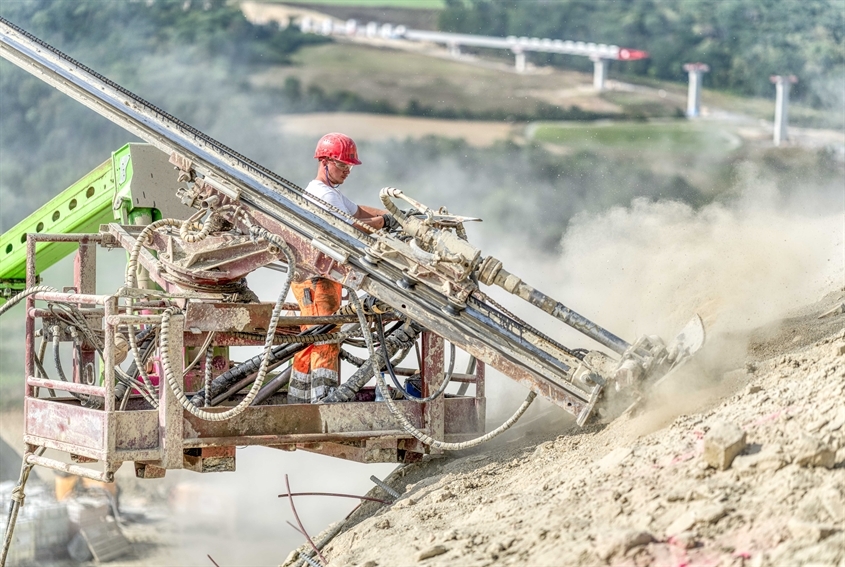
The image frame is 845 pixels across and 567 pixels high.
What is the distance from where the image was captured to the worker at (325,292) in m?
7.52

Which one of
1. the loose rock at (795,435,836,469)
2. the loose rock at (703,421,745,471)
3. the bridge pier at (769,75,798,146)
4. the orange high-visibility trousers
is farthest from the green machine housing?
the bridge pier at (769,75,798,146)

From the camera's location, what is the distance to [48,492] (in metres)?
13.8

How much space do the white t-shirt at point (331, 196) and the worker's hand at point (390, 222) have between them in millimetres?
231

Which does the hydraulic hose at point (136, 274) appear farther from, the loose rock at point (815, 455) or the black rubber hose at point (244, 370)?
the loose rock at point (815, 455)

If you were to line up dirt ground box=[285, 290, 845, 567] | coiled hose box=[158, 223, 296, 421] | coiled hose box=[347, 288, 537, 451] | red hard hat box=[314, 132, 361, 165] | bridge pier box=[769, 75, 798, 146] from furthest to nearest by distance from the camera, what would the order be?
bridge pier box=[769, 75, 798, 146] → red hard hat box=[314, 132, 361, 165] → coiled hose box=[347, 288, 537, 451] → coiled hose box=[158, 223, 296, 421] → dirt ground box=[285, 290, 845, 567]

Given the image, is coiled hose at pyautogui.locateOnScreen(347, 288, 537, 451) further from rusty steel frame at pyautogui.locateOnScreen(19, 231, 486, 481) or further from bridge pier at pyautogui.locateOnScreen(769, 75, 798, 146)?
bridge pier at pyautogui.locateOnScreen(769, 75, 798, 146)

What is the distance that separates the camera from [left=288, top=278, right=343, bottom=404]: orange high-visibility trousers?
24.6 feet

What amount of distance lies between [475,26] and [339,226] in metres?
23.5


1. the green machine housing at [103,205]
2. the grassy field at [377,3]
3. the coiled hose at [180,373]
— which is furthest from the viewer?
the grassy field at [377,3]

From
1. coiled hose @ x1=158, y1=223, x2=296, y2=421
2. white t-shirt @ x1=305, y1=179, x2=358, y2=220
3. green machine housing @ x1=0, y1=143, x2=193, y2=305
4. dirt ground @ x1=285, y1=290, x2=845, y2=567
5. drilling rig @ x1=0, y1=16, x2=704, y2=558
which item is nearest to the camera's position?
dirt ground @ x1=285, y1=290, x2=845, y2=567

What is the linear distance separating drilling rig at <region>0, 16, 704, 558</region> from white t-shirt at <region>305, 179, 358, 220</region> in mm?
210

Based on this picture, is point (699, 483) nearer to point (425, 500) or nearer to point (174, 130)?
point (425, 500)

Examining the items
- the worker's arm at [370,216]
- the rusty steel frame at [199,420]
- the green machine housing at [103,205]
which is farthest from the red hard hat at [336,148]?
the green machine housing at [103,205]

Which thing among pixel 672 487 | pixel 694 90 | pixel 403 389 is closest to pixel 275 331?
pixel 403 389
